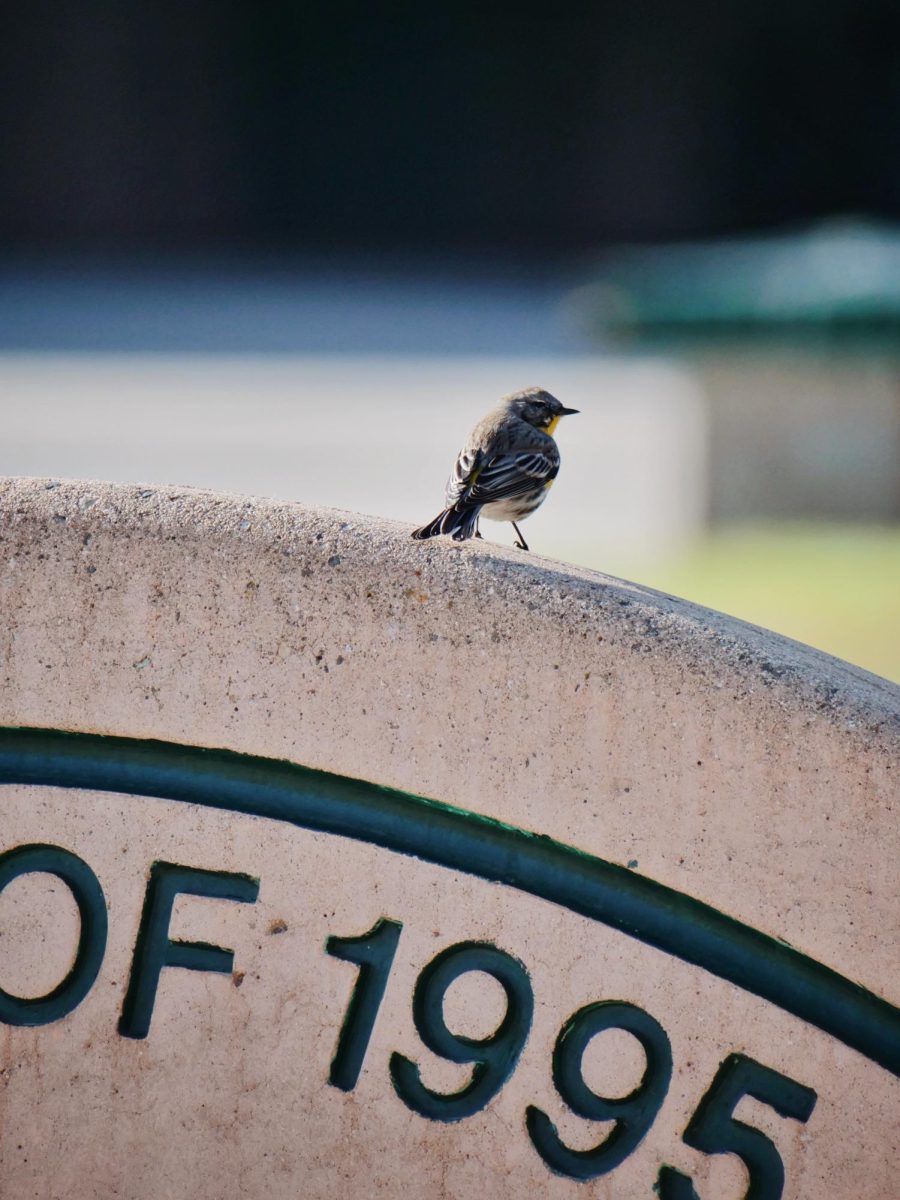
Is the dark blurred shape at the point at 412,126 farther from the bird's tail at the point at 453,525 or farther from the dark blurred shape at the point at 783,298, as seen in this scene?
the bird's tail at the point at 453,525

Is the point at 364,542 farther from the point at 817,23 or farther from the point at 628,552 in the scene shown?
the point at 817,23

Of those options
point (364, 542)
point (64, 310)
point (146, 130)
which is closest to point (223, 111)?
point (146, 130)

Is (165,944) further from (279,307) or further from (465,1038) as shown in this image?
(279,307)

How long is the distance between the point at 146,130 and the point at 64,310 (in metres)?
2.54

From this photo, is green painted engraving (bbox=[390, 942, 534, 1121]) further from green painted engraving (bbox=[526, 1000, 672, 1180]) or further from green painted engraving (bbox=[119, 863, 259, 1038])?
green painted engraving (bbox=[119, 863, 259, 1038])

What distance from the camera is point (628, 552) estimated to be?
854 cm

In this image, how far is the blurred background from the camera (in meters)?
14.8

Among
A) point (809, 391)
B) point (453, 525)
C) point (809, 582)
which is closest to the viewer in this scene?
point (453, 525)

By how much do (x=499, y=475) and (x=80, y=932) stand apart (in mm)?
1810

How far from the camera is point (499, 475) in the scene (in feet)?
14.1

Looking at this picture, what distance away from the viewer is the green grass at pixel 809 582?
6.39 meters

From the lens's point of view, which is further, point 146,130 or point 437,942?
point 146,130

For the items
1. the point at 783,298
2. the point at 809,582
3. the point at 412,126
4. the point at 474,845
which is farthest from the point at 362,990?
the point at 412,126

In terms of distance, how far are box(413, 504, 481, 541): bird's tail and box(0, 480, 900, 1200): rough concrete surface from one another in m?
0.25
